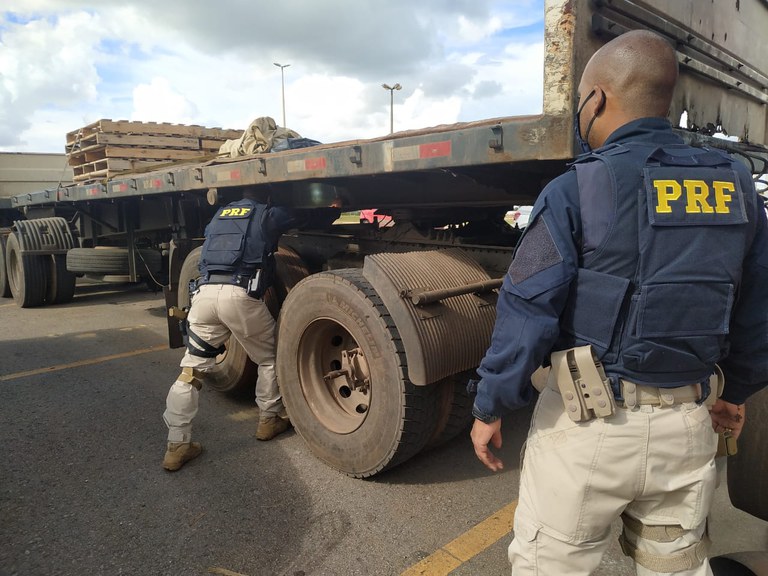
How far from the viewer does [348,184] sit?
12.4 ft

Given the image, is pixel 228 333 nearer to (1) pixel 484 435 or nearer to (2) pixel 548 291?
(1) pixel 484 435

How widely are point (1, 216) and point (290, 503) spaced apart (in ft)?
37.1

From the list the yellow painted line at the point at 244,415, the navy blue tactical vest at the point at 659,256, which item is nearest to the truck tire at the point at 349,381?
the yellow painted line at the point at 244,415

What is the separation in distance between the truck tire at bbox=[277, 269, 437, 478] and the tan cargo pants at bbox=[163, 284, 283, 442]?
0.25 metres

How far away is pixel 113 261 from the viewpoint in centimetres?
738

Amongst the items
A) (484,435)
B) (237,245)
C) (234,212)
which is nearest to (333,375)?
(237,245)

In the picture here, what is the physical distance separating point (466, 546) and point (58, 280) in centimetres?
815

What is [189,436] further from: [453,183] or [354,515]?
[453,183]

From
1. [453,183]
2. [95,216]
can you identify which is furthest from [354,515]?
[95,216]

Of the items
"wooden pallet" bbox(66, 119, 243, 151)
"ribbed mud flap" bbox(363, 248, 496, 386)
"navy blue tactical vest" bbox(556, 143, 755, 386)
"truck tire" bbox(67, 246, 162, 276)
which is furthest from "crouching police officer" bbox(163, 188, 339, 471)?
"wooden pallet" bbox(66, 119, 243, 151)

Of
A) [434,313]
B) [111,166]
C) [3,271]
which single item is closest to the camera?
[434,313]

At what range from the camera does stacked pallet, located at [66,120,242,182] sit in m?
7.07

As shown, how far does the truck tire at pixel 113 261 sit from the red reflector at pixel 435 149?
18.3 ft

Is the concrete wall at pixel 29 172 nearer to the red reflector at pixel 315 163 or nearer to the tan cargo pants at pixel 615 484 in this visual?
the red reflector at pixel 315 163
